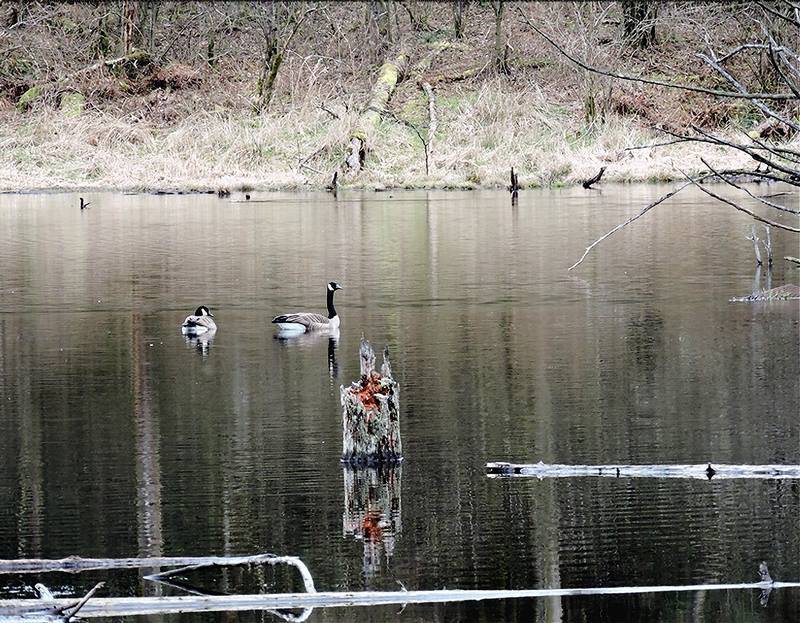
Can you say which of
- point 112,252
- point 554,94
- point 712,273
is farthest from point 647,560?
point 554,94

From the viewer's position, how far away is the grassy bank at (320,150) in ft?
152

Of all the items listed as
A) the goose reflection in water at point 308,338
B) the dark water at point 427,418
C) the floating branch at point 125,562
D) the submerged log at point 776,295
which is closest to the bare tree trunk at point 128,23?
the dark water at point 427,418

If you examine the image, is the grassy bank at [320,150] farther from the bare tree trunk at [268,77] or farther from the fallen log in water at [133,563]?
the fallen log in water at [133,563]

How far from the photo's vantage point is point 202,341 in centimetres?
1842

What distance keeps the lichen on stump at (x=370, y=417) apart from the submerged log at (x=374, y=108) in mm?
36147

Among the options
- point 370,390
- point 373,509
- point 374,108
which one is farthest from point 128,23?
point 373,509

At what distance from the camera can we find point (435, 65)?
180 ft

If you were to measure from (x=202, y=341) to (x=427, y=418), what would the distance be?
5906 millimetres

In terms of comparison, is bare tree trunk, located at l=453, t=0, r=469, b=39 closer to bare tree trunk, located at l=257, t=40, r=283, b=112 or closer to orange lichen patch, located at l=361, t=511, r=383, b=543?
bare tree trunk, located at l=257, t=40, r=283, b=112

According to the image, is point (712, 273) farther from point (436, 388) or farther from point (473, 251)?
point (436, 388)

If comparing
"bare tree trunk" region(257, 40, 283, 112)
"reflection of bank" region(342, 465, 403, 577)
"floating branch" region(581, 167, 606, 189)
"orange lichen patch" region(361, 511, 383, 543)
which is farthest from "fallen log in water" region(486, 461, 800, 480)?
"bare tree trunk" region(257, 40, 283, 112)

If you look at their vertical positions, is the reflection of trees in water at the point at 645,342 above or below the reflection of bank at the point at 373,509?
above

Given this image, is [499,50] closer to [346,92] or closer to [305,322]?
[346,92]

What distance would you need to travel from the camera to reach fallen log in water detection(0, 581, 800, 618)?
22.9 ft
